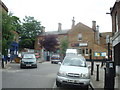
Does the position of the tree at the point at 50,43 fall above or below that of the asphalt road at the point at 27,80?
above

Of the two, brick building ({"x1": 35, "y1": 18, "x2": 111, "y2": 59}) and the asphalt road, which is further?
brick building ({"x1": 35, "y1": 18, "x2": 111, "y2": 59})

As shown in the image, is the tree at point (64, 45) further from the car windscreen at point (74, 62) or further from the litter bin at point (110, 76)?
the litter bin at point (110, 76)

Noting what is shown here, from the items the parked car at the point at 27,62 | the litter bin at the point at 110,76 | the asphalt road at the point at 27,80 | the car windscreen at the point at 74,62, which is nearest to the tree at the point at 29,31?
the parked car at the point at 27,62

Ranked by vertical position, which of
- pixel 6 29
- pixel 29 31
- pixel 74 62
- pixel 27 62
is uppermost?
pixel 29 31

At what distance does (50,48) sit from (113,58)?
28781 millimetres

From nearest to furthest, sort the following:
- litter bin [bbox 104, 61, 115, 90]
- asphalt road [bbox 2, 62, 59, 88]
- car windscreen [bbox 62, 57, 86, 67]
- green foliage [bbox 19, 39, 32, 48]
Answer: litter bin [bbox 104, 61, 115, 90]
asphalt road [bbox 2, 62, 59, 88]
car windscreen [bbox 62, 57, 86, 67]
green foliage [bbox 19, 39, 32, 48]

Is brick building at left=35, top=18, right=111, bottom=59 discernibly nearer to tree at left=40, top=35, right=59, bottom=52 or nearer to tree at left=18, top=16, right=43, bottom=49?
tree at left=40, top=35, right=59, bottom=52

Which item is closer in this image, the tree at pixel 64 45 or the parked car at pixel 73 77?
the parked car at pixel 73 77

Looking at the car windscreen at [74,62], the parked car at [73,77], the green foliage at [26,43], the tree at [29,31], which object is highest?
the tree at [29,31]

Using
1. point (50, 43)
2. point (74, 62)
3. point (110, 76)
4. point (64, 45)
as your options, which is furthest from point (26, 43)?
point (110, 76)

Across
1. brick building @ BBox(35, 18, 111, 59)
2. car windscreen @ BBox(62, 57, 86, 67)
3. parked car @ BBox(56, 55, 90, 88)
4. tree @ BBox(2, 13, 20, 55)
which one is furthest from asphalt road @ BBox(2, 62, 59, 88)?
brick building @ BBox(35, 18, 111, 59)

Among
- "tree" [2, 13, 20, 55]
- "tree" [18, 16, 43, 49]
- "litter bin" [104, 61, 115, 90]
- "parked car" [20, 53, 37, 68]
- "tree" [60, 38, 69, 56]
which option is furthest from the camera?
"tree" [18, 16, 43, 49]

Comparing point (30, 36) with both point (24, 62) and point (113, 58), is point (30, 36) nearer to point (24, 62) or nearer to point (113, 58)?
point (24, 62)

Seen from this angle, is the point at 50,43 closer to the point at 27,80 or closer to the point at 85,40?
the point at 85,40
